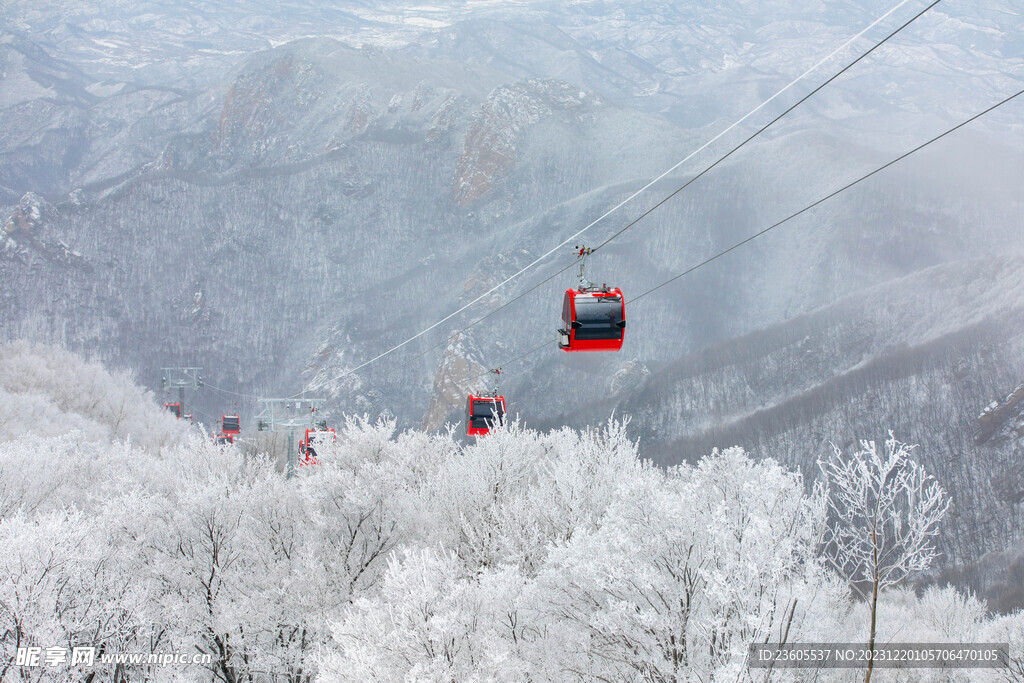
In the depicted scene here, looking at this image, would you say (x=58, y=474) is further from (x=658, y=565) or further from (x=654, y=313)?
(x=654, y=313)

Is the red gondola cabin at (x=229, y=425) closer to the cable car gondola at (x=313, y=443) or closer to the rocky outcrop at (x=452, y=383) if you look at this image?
the cable car gondola at (x=313, y=443)

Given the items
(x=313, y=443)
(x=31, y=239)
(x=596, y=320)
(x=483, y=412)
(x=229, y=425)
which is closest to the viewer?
(x=596, y=320)

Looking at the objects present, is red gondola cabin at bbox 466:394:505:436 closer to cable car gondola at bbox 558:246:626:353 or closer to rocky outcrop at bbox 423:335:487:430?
cable car gondola at bbox 558:246:626:353

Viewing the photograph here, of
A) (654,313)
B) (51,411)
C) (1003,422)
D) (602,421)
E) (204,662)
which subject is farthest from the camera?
(654,313)

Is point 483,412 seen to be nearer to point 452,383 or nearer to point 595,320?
point 595,320

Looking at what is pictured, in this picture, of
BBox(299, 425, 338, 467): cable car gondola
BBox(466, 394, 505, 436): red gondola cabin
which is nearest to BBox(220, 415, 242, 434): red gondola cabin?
BBox(299, 425, 338, 467): cable car gondola

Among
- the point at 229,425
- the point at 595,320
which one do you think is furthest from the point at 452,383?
the point at 595,320

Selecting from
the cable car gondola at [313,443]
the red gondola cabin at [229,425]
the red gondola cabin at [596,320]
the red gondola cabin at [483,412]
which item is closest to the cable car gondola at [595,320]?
the red gondola cabin at [596,320]

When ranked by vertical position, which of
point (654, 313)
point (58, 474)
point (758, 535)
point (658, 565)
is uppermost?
point (654, 313)

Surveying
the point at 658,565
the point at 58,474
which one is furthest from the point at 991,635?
the point at 58,474
